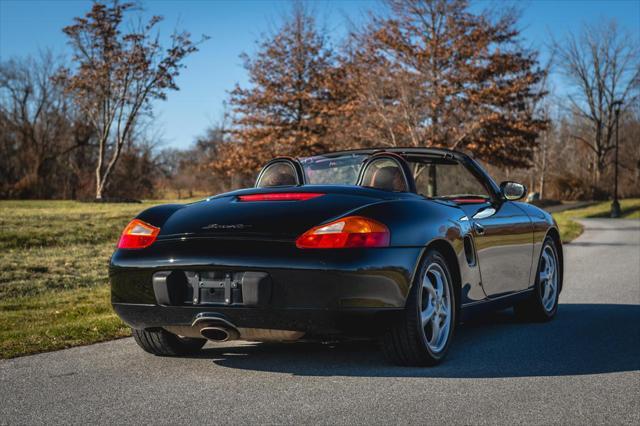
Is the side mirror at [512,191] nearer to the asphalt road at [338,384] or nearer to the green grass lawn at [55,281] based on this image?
the asphalt road at [338,384]

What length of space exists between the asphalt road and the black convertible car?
0.26m

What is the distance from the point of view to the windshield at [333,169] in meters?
5.73

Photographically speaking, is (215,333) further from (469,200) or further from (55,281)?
(55,281)

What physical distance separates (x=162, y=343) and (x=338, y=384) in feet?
4.47

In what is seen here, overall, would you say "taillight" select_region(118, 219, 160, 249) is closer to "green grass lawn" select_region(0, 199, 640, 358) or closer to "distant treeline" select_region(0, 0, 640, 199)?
"green grass lawn" select_region(0, 199, 640, 358)

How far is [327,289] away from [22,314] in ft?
14.9

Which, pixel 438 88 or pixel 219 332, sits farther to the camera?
pixel 438 88

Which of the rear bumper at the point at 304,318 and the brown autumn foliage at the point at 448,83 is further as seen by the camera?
the brown autumn foliage at the point at 448,83

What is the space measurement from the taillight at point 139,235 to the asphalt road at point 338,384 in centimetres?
76

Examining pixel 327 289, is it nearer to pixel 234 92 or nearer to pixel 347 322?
pixel 347 322

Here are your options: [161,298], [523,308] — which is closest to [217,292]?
[161,298]

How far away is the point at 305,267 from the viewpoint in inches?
168

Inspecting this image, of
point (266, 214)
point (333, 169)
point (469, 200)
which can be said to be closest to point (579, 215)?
point (469, 200)

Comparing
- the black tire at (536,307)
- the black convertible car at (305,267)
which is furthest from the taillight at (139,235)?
the black tire at (536,307)
